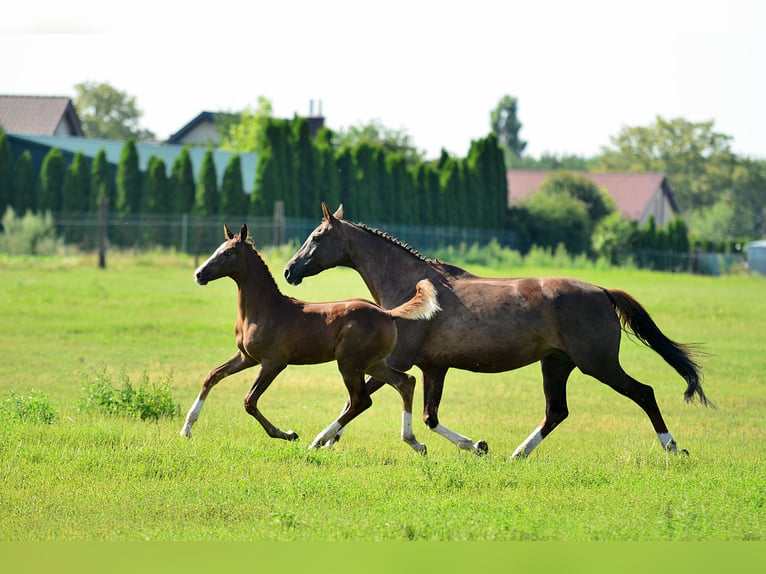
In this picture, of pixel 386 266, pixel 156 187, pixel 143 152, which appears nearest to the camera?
pixel 386 266

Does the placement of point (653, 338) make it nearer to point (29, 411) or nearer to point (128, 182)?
point (29, 411)

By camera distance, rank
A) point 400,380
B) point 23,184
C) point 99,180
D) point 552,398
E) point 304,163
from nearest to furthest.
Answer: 1. point 400,380
2. point 552,398
3. point 23,184
4. point 99,180
5. point 304,163

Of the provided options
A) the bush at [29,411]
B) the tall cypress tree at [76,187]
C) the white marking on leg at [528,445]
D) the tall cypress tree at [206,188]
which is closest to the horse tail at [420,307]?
the white marking on leg at [528,445]

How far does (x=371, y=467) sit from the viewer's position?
29.6 ft

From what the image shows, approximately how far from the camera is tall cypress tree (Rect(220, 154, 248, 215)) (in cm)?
4400

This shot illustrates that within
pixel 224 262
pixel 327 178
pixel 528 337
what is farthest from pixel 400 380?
pixel 327 178

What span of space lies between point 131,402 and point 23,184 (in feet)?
110

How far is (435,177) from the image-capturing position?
5334 centimetres

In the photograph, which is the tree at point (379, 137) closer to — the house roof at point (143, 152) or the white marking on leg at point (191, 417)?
the house roof at point (143, 152)

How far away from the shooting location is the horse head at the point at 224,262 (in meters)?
10.2

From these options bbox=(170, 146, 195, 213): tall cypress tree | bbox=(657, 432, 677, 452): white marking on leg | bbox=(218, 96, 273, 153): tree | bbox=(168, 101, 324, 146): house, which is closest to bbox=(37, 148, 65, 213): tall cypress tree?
bbox=(170, 146, 195, 213): tall cypress tree

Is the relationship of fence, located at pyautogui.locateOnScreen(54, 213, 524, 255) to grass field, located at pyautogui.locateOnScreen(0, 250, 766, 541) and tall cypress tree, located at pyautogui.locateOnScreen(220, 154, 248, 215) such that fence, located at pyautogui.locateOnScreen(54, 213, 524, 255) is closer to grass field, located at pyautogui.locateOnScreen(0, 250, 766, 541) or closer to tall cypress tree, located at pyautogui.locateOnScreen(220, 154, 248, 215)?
tall cypress tree, located at pyautogui.locateOnScreen(220, 154, 248, 215)

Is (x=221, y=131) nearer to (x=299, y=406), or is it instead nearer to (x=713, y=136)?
(x=713, y=136)

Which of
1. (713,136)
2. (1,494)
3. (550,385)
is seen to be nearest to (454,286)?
(550,385)
